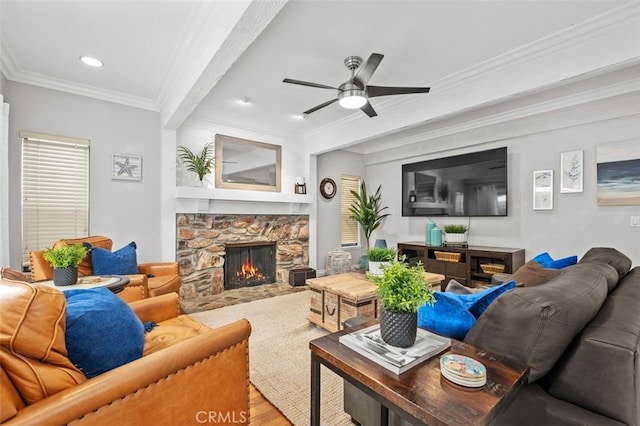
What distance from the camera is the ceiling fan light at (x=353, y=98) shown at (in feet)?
8.05

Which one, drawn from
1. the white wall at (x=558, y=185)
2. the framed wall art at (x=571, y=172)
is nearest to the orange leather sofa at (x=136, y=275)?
the white wall at (x=558, y=185)

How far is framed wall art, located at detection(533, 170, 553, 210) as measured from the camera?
367 cm

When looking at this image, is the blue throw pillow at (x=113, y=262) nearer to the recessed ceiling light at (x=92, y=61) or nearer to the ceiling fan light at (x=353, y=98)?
the recessed ceiling light at (x=92, y=61)

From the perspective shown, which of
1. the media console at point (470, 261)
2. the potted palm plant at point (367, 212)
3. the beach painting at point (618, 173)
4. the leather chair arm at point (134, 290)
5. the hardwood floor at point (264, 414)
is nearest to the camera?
the hardwood floor at point (264, 414)

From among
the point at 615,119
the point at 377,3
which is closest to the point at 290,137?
the point at 377,3

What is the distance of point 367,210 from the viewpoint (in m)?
5.52

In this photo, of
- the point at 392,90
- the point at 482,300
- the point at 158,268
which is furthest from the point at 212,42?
the point at 158,268

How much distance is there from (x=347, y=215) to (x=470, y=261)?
2.42 m

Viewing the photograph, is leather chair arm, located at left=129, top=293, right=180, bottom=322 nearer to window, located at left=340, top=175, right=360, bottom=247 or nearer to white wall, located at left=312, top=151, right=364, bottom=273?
white wall, located at left=312, top=151, right=364, bottom=273

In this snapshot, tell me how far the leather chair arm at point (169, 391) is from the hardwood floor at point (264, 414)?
0.38 metres

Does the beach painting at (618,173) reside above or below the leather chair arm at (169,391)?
above

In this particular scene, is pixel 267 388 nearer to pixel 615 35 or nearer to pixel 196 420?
pixel 196 420

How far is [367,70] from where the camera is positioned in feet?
7.43

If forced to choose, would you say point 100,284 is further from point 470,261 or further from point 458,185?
point 458,185
